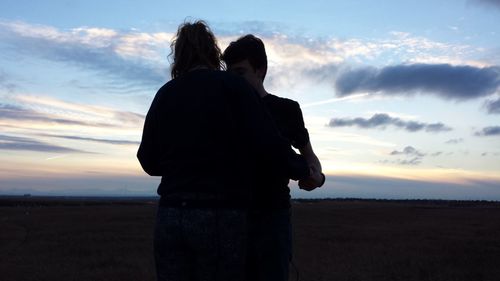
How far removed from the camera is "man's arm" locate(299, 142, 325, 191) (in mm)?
3086

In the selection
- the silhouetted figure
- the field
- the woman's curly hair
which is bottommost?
the field

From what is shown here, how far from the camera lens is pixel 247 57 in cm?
334

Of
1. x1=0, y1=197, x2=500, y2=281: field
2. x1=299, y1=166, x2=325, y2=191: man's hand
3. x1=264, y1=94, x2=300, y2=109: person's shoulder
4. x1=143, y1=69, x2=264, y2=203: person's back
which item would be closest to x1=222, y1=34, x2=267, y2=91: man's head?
x1=264, y1=94, x2=300, y2=109: person's shoulder

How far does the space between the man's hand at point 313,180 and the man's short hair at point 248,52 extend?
2.16 ft

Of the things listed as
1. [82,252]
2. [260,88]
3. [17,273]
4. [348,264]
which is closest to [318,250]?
[348,264]

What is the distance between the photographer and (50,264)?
13.7m

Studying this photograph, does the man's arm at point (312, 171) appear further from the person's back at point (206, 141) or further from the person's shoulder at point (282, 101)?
the person's back at point (206, 141)

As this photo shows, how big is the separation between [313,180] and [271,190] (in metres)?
0.21

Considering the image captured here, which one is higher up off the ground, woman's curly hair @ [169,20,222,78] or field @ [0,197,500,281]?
woman's curly hair @ [169,20,222,78]

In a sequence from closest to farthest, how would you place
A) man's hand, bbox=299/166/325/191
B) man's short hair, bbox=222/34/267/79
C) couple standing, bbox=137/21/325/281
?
couple standing, bbox=137/21/325/281 → man's hand, bbox=299/166/325/191 → man's short hair, bbox=222/34/267/79

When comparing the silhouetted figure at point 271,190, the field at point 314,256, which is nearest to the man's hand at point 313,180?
the silhouetted figure at point 271,190

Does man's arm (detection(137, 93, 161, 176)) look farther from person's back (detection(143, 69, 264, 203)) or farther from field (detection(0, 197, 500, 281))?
field (detection(0, 197, 500, 281))

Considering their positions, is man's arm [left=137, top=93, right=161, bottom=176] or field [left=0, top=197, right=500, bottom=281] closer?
man's arm [left=137, top=93, right=161, bottom=176]

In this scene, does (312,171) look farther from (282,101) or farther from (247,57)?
(247,57)
